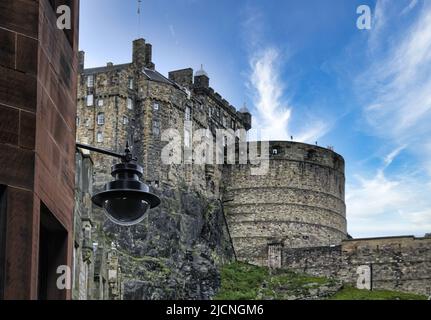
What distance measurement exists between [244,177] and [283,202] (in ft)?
12.5

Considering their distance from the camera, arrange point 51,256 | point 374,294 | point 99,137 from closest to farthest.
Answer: point 51,256 → point 374,294 → point 99,137

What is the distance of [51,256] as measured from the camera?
483 inches

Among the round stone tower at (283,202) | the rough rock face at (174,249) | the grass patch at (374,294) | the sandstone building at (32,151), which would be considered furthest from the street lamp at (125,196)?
the round stone tower at (283,202)

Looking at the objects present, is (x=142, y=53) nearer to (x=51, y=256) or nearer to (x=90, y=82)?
(x=90, y=82)

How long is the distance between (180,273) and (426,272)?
18417mm

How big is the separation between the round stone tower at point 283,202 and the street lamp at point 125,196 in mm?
69680

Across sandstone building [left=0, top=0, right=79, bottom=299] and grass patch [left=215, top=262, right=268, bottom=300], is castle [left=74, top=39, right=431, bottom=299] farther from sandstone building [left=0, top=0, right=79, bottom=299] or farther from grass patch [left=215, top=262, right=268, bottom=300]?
sandstone building [left=0, top=0, right=79, bottom=299]

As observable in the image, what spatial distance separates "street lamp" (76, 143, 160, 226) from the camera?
38.5ft

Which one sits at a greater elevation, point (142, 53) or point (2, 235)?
point (142, 53)

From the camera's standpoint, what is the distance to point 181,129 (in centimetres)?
Answer: 7731

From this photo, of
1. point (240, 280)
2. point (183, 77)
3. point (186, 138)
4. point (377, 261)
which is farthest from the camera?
point (183, 77)

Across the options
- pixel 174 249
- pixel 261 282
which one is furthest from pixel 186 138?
pixel 261 282
